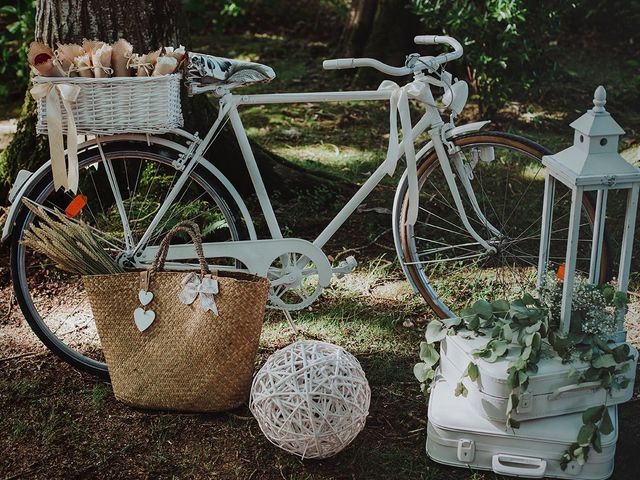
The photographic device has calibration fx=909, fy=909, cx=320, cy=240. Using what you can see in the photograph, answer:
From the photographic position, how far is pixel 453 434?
293 centimetres

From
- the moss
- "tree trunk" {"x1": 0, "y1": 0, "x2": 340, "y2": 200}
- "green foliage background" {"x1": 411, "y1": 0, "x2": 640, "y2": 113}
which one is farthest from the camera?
"green foliage background" {"x1": 411, "y1": 0, "x2": 640, "y2": 113}

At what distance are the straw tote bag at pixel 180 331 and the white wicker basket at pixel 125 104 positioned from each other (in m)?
0.37

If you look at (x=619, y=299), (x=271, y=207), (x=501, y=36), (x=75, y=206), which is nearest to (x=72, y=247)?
(x=75, y=206)

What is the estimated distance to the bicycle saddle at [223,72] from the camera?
3.19 meters

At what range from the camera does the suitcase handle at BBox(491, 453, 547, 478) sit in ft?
9.35

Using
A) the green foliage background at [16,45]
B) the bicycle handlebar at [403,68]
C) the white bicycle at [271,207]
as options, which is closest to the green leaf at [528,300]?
the white bicycle at [271,207]

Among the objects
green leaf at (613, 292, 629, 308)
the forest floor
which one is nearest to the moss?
the forest floor

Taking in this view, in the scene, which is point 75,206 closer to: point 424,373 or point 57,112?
point 57,112

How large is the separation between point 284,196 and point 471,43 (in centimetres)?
176

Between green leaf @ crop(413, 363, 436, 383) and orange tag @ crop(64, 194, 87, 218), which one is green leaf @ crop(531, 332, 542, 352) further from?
orange tag @ crop(64, 194, 87, 218)

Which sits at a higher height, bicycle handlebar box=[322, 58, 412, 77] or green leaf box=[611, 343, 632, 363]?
bicycle handlebar box=[322, 58, 412, 77]

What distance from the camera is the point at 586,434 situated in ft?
9.10

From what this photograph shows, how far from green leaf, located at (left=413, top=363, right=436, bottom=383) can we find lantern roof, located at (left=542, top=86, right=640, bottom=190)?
816mm

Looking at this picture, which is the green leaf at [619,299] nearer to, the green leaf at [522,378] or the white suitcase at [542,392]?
the white suitcase at [542,392]
